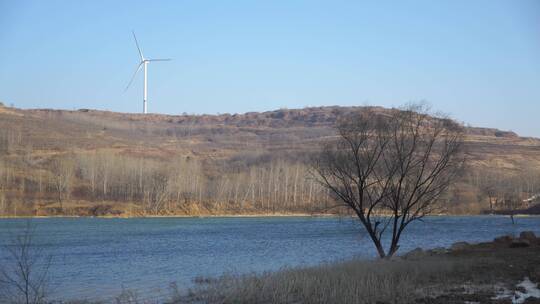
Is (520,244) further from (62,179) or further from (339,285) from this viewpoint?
(62,179)

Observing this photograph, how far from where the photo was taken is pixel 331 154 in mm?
34594

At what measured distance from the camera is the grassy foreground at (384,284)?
21.5m

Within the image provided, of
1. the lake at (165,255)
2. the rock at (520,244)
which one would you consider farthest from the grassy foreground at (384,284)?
the rock at (520,244)

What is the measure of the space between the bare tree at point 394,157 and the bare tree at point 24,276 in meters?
15.6

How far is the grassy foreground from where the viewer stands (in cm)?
2145

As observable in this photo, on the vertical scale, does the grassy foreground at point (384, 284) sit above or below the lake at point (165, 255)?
above

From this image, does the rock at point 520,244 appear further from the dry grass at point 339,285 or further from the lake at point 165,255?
the dry grass at point 339,285

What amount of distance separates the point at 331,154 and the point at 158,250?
73.9 feet

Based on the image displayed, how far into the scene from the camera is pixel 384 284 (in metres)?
22.9

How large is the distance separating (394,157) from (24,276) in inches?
829

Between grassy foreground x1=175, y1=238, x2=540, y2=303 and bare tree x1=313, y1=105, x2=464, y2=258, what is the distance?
5306 mm

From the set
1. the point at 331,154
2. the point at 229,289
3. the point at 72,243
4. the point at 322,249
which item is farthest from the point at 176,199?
the point at 229,289

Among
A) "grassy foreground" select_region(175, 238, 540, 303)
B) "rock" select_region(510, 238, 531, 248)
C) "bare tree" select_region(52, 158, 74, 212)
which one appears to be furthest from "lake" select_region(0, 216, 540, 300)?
"bare tree" select_region(52, 158, 74, 212)

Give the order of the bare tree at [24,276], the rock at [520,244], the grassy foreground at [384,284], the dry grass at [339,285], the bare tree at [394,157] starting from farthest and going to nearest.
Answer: the rock at [520,244], the bare tree at [394,157], the dry grass at [339,285], the grassy foreground at [384,284], the bare tree at [24,276]
